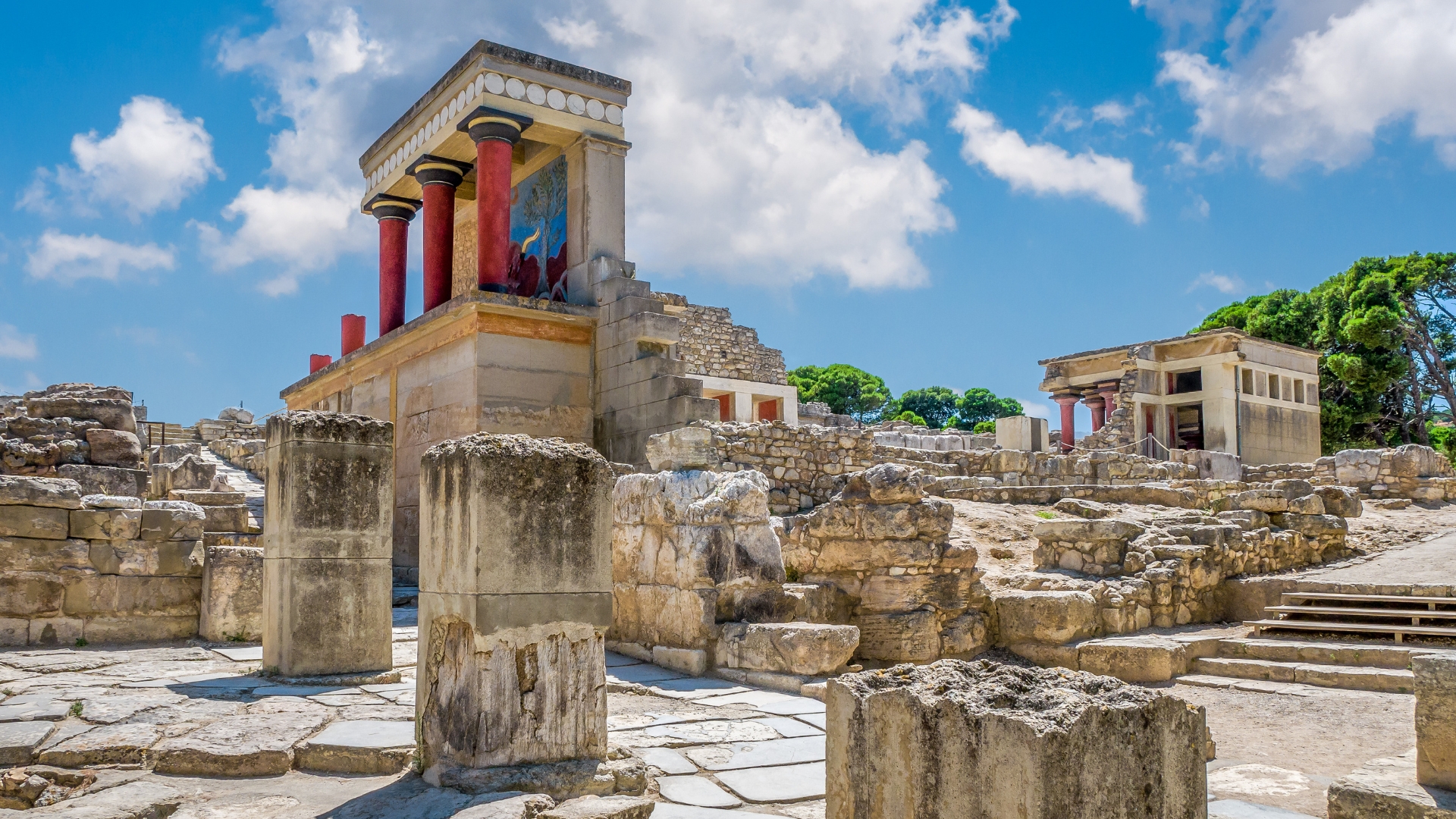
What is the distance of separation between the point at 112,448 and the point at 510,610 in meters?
10.6

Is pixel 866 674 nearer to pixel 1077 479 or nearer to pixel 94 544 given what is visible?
pixel 94 544

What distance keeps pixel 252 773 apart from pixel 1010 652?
6.12 m

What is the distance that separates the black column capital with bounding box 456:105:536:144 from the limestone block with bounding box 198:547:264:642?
711 cm

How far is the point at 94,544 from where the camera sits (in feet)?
25.3

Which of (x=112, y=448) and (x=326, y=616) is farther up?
(x=112, y=448)

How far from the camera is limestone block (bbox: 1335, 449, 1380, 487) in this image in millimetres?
17562

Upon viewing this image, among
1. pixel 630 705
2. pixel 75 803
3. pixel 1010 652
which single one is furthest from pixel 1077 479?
pixel 75 803

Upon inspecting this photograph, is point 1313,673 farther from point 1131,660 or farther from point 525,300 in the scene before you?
point 525,300

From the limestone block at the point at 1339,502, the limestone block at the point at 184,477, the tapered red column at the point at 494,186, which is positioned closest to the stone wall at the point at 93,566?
the tapered red column at the point at 494,186

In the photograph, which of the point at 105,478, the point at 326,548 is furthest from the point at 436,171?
the point at 326,548

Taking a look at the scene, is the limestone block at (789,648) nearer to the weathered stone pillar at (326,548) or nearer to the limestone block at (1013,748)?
the weathered stone pillar at (326,548)

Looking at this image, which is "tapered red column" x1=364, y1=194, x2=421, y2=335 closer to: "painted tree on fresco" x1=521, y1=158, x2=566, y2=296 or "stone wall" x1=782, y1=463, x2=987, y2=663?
"painted tree on fresco" x1=521, y1=158, x2=566, y2=296

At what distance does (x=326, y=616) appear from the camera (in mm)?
6086

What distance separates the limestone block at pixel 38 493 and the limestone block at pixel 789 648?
17.1ft
